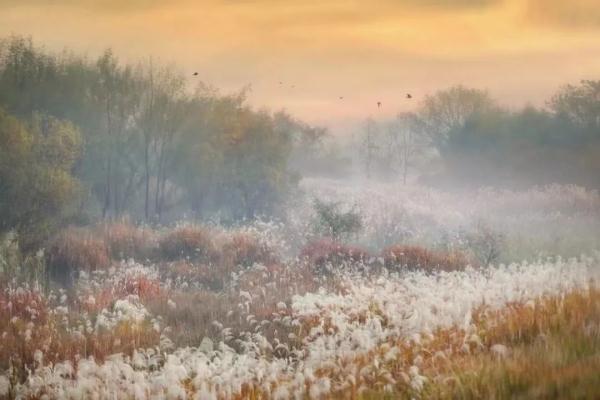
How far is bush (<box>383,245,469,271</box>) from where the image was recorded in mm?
13747

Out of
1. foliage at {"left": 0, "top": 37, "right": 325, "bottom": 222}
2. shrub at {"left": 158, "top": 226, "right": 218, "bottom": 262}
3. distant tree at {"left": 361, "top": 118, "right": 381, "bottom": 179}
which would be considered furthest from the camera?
distant tree at {"left": 361, "top": 118, "right": 381, "bottom": 179}

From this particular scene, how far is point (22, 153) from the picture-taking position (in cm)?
1416

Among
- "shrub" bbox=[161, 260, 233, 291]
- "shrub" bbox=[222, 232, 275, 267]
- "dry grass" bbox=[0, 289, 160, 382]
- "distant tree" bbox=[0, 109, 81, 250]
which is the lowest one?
"shrub" bbox=[161, 260, 233, 291]

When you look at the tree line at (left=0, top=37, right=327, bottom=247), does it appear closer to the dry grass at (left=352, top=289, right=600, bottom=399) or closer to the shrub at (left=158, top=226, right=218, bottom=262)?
the shrub at (left=158, top=226, right=218, bottom=262)

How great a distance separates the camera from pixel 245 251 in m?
16.3

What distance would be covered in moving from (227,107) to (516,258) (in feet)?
36.4

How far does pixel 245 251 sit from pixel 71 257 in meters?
3.90

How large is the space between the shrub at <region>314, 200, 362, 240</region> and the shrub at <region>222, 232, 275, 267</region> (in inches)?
67.1

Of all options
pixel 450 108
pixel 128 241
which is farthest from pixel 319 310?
pixel 450 108

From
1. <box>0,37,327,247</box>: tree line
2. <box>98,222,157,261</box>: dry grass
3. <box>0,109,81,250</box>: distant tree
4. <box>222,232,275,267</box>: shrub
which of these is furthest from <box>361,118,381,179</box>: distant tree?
<box>0,109,81,250</box>: distant tree

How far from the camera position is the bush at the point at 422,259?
13.7 meters

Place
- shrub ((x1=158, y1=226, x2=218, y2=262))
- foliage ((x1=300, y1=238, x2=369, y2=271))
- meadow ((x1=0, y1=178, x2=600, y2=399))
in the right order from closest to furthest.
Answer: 1. meadow ((x1=0, y1=178, x2=600, y2=399))
2. foliage ((x1=300, y1=238, x2=369, y2=271))
3. shrub ((x1=158, y1=226, x2=218, y2=262))

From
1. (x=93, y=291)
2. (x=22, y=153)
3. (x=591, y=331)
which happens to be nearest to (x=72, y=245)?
(x=22, y=153)

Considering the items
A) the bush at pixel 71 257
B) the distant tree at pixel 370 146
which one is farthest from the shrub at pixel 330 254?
the distant tree at pixel 370 146
